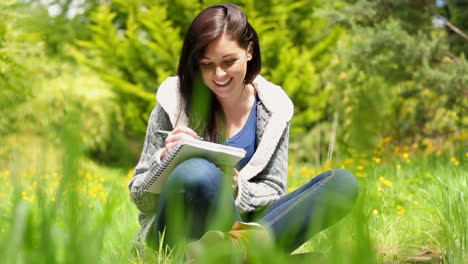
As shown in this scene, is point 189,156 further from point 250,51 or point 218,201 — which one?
point 250,51

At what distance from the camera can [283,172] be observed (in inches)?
88.3

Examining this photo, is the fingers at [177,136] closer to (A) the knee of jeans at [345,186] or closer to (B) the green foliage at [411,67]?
(A) the knee of jeans at [345,186]

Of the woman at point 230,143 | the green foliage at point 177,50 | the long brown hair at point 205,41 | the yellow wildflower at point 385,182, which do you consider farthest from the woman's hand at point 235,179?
the green foliage at point 177,50

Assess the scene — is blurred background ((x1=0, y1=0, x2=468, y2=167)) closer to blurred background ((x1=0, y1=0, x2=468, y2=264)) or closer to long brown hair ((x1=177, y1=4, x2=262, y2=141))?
blurred background ((x1=0, y1=0, x2=468, y2=264))

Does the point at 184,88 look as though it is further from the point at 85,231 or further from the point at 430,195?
the point at 85,231

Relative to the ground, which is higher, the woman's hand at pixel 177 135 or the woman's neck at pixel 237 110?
the woman's hand at pixel 177 135

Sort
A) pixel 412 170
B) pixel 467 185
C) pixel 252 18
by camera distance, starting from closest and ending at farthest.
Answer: pixel 467 185
pixel 412 170
pixel 252 18

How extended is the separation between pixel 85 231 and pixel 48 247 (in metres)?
0.04

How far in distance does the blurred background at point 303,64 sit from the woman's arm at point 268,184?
1.94 meters

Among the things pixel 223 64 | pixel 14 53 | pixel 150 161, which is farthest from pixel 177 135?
pixel 14 53

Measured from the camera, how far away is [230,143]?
2209mm

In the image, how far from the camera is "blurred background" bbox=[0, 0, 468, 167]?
4574 mm

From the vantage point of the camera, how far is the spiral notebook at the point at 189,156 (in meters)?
1.73

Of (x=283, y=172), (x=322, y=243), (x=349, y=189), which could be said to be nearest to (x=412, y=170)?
(x=283, y=172)
